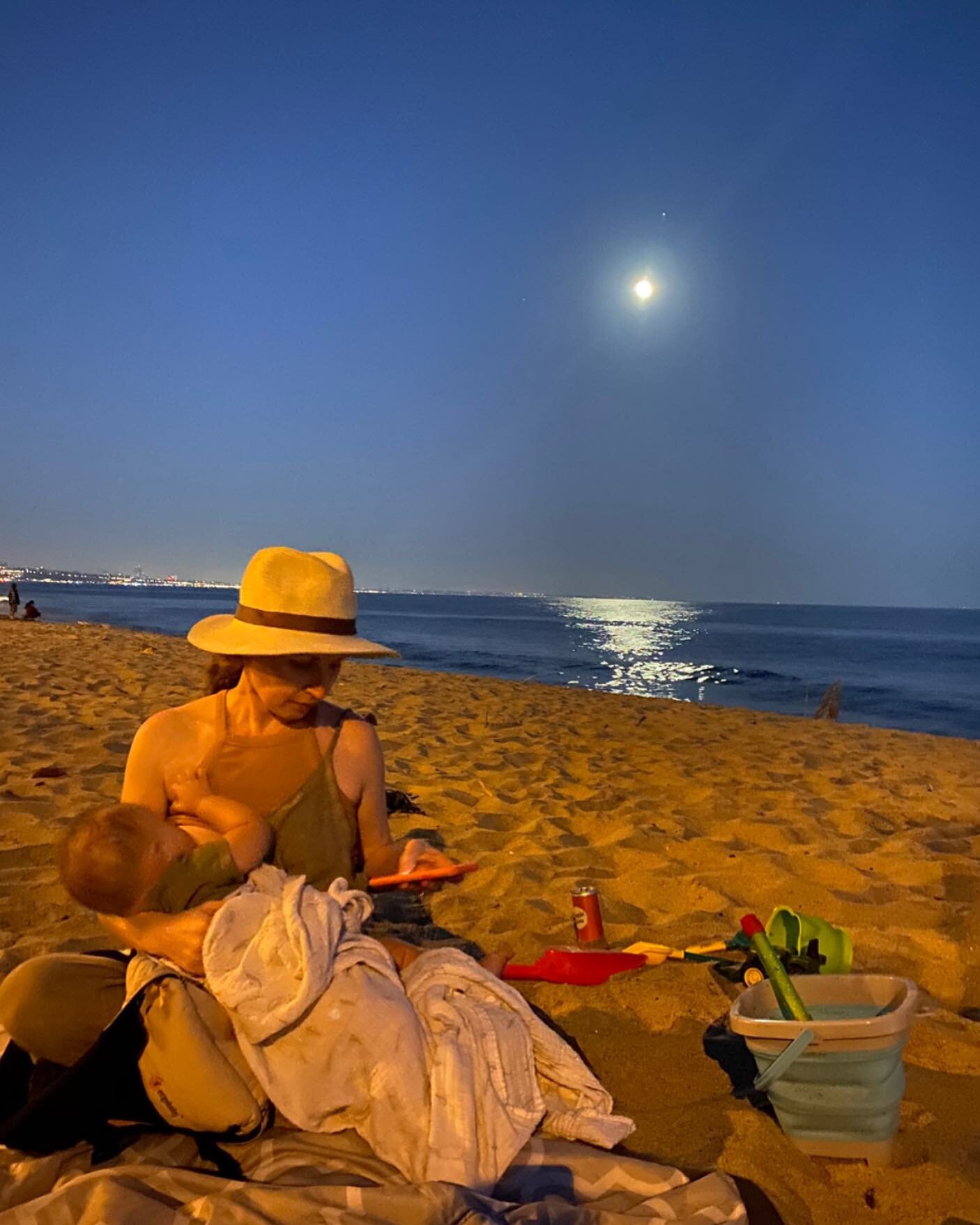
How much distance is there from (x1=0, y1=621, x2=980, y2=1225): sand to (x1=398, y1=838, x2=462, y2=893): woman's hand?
0.91m

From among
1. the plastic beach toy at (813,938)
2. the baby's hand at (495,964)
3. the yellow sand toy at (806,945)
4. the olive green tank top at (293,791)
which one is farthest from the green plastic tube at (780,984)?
the olive green tank top at (293,791)

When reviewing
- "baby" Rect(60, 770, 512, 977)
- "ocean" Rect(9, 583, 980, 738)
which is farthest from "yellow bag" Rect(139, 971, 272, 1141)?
"ocean" Rect(9, 583, 980, 738)

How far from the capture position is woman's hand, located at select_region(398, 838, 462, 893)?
2.51 metres

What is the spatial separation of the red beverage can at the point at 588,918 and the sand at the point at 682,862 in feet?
0.79

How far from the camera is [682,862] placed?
15.0 feet

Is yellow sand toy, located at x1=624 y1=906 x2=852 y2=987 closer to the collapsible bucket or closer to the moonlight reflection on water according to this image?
the collapsible bucket

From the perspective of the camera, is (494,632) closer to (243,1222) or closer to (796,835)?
(796,835)

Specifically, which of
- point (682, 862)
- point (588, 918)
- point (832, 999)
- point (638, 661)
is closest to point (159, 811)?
point (588, 918)

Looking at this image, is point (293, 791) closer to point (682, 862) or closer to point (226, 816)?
point (226, 816)

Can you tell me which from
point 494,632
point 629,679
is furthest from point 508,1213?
point 494,632

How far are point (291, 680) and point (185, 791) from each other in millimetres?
468

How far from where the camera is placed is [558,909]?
391 cm

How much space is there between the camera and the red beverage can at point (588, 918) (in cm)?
336

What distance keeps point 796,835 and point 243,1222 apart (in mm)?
4227
